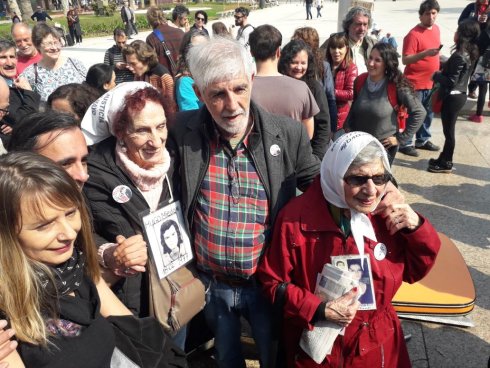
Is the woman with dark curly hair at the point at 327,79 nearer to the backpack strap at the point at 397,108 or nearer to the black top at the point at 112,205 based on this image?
the backpack strap at the point at 397,108

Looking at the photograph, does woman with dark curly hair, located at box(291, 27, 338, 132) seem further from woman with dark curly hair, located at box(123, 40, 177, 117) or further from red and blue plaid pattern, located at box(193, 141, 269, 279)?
red and blue plaid pattern, located at box(193, 141, 269, 279)

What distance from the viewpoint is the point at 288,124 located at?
7.14 ft

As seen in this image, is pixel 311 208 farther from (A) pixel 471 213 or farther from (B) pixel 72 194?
(A) pixel 471 213

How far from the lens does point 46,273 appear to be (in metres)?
1.45

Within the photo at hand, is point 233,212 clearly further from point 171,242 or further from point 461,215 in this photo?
point 461,215

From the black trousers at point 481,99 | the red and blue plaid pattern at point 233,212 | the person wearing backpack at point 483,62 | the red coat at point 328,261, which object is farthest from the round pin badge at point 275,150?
the black trousers at point 481,99

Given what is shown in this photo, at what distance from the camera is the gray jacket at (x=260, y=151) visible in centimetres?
207

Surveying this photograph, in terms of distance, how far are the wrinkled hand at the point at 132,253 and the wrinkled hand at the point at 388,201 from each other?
40.5 inches

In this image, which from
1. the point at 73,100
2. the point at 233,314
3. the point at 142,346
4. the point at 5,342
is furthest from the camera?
the point at 73,100

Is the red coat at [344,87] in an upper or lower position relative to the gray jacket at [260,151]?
lower

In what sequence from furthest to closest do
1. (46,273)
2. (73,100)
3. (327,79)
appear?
(327,79) < (73,100) < (46,273)

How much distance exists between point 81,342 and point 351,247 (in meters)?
1.15

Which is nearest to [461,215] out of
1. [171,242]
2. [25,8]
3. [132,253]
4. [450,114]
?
[450,114]

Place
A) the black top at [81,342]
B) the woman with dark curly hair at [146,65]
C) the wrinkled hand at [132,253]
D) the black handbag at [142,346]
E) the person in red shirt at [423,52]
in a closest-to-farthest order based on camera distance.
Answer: the black top at [81,342], the black handbag at [142,346], the wrinkled hand at [132,253], the woman with dark curly hair at [146,65], the person in red shirt at [423,52]
